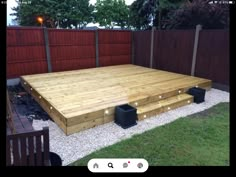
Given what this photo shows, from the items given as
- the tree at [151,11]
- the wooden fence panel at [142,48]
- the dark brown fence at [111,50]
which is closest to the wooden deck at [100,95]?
the dark brown fence at [111,50]

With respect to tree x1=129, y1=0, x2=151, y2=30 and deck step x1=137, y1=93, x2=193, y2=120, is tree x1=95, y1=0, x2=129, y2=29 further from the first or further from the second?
deck step x1=137, y1=93, x2=193, y2=120

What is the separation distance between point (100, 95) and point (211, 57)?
3268 millimetres

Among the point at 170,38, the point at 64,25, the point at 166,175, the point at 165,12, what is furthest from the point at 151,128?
the point at 64,25

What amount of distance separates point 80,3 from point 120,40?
25.4 feet

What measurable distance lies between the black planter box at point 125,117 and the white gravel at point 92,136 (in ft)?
0.23

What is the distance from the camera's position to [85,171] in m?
0.96

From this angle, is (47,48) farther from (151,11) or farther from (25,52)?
(151,11)

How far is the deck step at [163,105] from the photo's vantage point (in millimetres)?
3449

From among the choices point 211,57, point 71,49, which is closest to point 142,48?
point 71,49

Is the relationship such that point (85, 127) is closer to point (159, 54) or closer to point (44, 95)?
point (44, 95)

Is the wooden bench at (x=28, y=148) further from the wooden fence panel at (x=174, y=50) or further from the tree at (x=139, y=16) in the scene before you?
the tree at (x=139, y=16)

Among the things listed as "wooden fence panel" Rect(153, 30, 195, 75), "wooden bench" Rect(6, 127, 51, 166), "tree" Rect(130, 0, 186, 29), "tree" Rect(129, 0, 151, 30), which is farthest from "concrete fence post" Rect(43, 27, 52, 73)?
"tree" Rect(129, 0, 151, 30)

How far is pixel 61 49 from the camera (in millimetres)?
6320

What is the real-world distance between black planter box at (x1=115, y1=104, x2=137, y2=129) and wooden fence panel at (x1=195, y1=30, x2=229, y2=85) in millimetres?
2889
